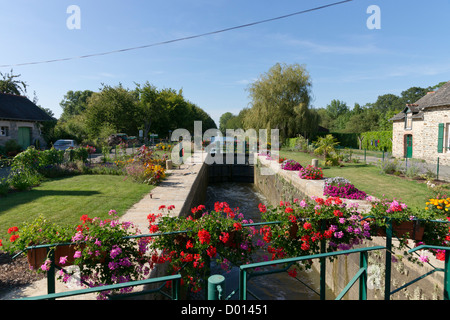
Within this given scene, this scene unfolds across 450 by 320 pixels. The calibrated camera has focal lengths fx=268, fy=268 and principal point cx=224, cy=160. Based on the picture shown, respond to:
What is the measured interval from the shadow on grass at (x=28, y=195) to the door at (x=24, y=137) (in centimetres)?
1533

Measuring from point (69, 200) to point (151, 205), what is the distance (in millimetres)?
2426

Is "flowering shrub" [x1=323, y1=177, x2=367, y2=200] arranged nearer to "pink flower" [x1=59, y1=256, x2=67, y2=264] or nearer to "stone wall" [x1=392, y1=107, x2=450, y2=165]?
"pink flower" [x1=59, y1=256, x2=67, y2=264]

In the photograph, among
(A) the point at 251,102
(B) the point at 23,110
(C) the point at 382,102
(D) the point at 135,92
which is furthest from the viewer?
(C) the point at 382,102

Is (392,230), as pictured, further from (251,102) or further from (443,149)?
(251,102)

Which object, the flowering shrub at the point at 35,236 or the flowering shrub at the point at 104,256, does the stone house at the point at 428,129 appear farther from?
the flowering shrub at the point at 35,236

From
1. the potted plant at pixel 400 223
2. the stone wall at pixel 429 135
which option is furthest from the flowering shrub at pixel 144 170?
the stone wall at pixel 429 135

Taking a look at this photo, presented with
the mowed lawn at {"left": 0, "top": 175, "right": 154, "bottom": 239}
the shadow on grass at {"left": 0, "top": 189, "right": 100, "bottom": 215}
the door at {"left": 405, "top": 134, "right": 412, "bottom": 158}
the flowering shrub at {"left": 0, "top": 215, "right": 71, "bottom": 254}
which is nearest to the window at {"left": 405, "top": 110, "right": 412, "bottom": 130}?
the door at {"left": 405, "top": 134, "right": 412, "bottom": 158}

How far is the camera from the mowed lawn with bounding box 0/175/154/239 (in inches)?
238

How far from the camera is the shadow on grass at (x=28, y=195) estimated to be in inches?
281

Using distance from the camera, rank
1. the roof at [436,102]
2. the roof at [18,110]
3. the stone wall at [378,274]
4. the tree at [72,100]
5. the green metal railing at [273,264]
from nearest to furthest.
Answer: the green metal railing at [273,264] < the stone wall at [378,274] < the roof at [436,102] < the roof at [18,110] < the tree at [72,100]

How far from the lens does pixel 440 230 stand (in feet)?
11.0

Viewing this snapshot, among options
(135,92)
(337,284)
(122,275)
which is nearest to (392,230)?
(337,284)
